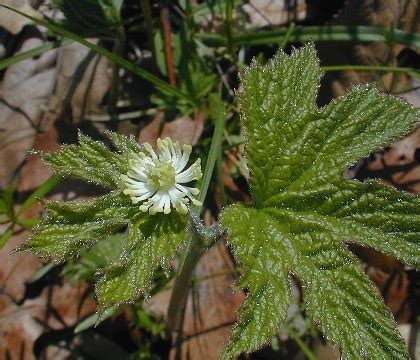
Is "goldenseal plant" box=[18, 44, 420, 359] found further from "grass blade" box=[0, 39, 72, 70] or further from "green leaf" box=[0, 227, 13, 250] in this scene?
"grass blade" box=[0, 39, 72, 70]

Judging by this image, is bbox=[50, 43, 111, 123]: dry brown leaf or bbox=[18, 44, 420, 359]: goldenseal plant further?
bbox=[50, 43, 111, 123]: dry brown leaf

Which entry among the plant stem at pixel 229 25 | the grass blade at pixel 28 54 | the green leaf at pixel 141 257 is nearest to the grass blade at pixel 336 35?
the plant stem at pixel 229 25

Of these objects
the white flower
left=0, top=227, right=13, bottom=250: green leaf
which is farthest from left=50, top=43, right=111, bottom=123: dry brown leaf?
the white flower

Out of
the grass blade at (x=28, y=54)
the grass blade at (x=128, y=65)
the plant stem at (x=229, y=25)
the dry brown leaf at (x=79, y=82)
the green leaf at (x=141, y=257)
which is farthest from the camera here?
the dry brown leaf at (x=79, y=82)

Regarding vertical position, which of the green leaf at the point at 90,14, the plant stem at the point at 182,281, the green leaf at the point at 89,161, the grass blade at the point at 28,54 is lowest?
the plant stem at the point at 182,281

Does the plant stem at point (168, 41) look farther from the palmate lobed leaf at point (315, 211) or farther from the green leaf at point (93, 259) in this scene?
the palmate lobed leaf at point (315, 211)

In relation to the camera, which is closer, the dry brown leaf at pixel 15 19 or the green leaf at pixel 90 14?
the green leaf at pixel 90 14

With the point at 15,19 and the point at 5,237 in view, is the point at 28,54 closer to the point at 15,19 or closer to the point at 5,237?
the point at 15,19
